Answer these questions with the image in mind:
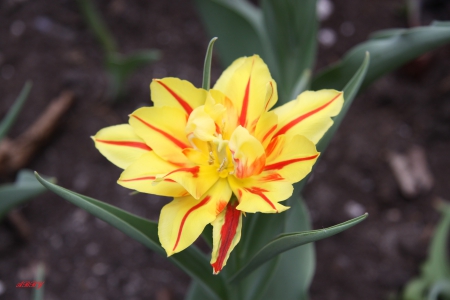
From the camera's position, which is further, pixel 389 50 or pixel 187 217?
pixel 389 50

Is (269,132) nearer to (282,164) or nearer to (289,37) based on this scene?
(282,164)

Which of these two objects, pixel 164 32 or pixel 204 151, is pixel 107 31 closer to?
pixel 164 32

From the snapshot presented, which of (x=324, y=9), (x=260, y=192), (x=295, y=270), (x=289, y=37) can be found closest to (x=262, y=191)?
(x=260, y=192)

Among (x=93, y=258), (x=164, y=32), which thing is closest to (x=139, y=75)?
(x=164, y=32)

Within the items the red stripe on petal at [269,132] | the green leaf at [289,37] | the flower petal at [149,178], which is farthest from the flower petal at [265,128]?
the green leaf at [289,37]

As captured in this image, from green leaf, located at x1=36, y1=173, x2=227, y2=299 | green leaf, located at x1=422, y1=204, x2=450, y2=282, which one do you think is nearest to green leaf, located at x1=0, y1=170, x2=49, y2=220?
green leaf, located at x1=36, y1=173, x2=227, y2=299

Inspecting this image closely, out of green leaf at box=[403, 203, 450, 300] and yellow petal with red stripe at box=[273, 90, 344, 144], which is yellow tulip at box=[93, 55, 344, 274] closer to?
yellow petal with red stripe at box=[273, 90, 344, 144]

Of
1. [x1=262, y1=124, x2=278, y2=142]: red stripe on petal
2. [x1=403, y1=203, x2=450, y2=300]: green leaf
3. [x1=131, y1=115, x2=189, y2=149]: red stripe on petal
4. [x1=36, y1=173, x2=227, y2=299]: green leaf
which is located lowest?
[x1=403, y1=203, x2=450, y2=300]: green leaf
